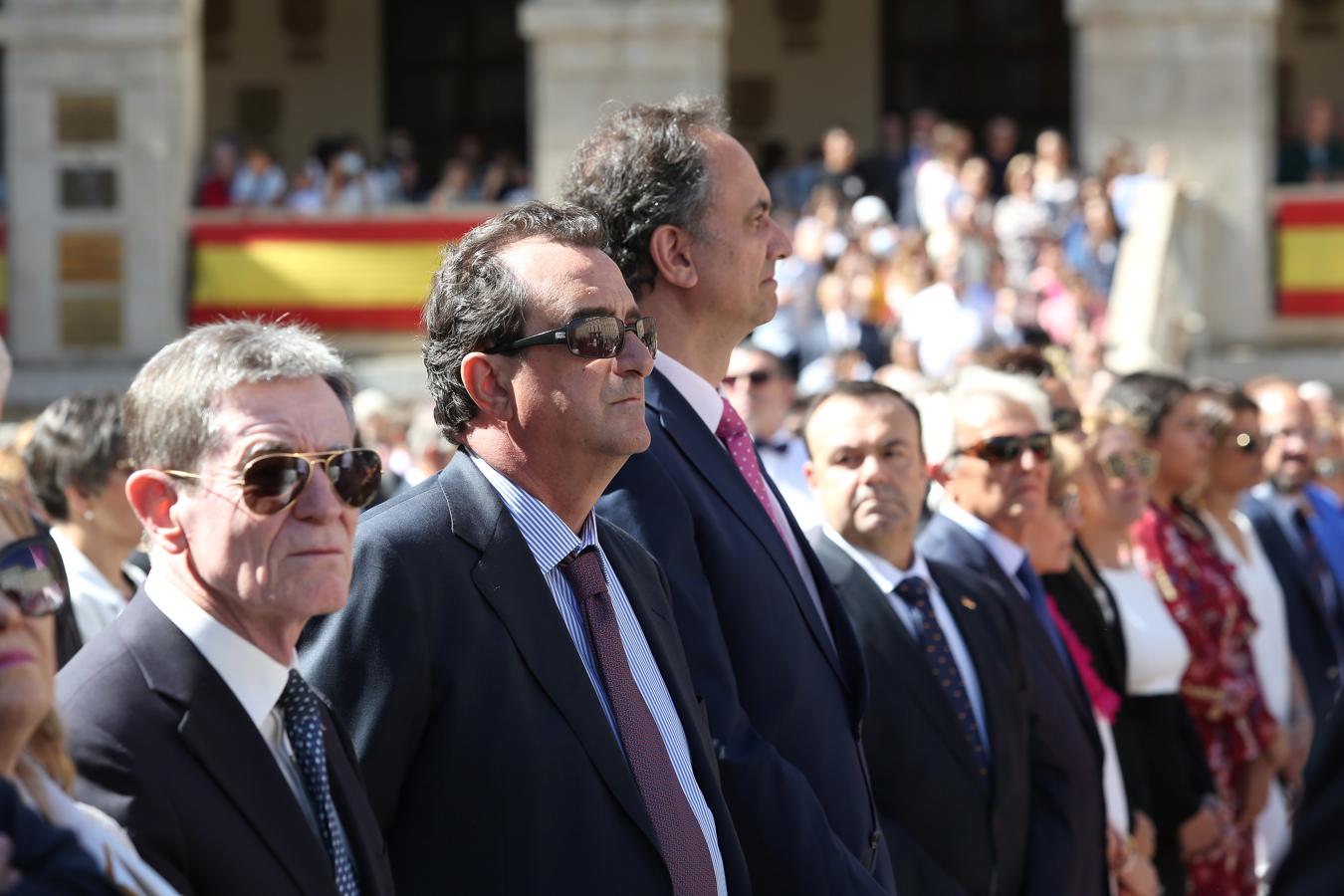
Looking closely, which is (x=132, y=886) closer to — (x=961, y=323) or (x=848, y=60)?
(x=961, y=323)

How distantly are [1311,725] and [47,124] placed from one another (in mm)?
13384

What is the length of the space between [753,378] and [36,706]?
17.6 ft

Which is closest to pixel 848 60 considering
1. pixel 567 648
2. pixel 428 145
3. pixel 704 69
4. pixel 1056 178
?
pixel 428 145

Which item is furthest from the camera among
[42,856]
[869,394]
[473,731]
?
[869,394]

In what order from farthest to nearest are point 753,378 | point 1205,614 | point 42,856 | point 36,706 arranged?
point 753,378, point 1205,614, point 36,706, point 42,856

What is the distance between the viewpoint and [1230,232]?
16469 millimetres

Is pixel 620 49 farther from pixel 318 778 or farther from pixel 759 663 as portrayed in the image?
pixel 318 778

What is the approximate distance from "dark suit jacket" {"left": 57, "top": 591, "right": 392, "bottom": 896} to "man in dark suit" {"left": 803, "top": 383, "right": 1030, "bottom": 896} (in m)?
1.99

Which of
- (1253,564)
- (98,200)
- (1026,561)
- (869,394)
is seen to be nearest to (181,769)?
(869,394)

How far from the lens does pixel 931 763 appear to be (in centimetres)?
445

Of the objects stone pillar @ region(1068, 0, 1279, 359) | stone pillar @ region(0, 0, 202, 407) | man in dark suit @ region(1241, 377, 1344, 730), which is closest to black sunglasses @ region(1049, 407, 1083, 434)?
man in dark suit @ region(1241, 377, 1344, 730)

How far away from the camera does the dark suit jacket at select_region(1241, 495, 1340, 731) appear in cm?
772

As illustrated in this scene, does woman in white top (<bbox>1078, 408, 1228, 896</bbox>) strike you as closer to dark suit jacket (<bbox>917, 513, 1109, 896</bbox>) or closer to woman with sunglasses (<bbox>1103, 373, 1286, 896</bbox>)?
woman with sunglasses (<bbox>1103, 373, 1286, 896</bbox>)

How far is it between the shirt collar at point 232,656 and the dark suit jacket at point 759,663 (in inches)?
36.9
